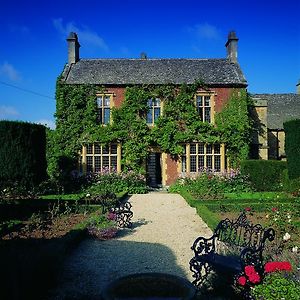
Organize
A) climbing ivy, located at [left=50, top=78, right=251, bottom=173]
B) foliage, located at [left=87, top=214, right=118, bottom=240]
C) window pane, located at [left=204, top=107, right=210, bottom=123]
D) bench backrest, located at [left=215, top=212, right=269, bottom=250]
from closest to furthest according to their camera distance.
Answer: bench backrest, located at [left=215, top=212, right=269, bottom=250], foliage, located at [left=87, top=214, right=118, bottom=240], climbing ivy, located at [left=50, top=78, right=251, bottom=173], window pane, located at [left=204, top=107, right=210, bottom=123]

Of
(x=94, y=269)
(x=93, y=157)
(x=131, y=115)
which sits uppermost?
(x=131, y=115)

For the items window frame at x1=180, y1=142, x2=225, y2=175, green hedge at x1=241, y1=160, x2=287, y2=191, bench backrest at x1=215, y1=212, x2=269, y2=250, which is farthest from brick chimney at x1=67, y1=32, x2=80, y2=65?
bench backrest at x1=215, y1=212, x2=269, y2=250

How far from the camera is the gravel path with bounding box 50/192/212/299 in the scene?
5625 millimetres

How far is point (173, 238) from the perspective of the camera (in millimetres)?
8617

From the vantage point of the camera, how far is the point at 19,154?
14875mm

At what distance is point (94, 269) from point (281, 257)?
3.41 metres

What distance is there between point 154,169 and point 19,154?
8.75 m

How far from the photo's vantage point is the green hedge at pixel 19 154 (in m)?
14.8

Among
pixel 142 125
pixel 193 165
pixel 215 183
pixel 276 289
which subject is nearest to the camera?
pixel 276 289

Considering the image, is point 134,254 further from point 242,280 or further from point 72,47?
point 72,47

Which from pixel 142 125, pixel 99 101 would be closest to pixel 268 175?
pixel 142 125

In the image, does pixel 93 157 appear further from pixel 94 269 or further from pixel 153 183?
pixel 94 269

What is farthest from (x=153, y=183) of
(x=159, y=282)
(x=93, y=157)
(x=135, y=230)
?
(x=159, y=282)

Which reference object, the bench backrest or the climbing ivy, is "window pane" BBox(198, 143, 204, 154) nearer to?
the climbing ivy
